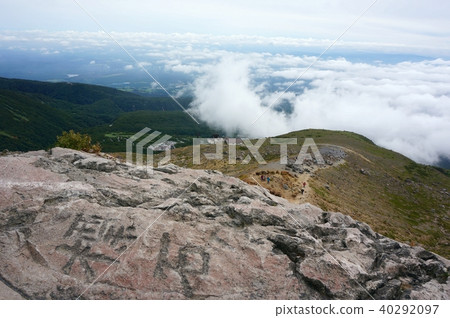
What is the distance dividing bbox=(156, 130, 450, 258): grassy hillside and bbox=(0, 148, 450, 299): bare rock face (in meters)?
24.2

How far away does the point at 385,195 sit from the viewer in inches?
2692

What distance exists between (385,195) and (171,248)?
70642mm

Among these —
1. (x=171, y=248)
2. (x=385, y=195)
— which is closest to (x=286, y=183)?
(x=171, y=248)

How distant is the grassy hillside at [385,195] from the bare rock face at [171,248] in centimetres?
2420

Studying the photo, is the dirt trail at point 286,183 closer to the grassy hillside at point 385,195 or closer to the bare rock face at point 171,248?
the grassy hillside at point 385,195

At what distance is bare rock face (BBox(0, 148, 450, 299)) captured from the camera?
40.0 ft

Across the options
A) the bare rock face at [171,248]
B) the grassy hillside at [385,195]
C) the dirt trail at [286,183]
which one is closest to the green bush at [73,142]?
the bare rock face at [171,248]

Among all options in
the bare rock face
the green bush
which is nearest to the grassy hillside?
the bare rock face

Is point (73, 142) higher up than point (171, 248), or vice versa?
point (73, 142)

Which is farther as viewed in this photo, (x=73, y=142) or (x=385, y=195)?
(x=385, y=195)

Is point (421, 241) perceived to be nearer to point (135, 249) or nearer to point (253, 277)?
point (253, 277)

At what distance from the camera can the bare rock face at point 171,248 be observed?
40.0ft

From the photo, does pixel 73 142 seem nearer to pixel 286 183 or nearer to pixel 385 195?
pixel 286 183

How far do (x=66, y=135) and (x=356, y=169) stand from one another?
74366 millimetres
